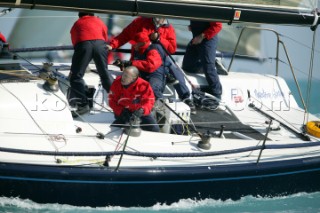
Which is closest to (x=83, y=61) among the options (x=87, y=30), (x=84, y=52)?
(x=84, y=52)

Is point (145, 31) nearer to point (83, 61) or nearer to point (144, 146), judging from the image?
point (83, 61)

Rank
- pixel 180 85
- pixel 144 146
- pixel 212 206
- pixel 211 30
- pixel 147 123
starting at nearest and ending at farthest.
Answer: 1. pixel 144 146
2. pixel 212 206
3. pixel 147 123
4. pixel 180 85
5. pixel 211 30

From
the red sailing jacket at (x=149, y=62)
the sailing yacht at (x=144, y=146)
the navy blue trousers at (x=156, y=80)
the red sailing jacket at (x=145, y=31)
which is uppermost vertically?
the red sailing jacket at (x=145, y=31)

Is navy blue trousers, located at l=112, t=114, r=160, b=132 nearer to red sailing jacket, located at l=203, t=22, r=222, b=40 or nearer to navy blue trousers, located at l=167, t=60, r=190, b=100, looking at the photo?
navy blue trousers, located at l=167, t=60, r=190, b=100

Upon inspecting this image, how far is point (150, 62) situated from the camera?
306 inches

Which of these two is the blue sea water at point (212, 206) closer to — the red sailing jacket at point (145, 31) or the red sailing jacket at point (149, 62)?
the red sailing jacket at point (149, 62)

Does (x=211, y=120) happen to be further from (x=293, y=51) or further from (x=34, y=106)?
(x=293, y=51)

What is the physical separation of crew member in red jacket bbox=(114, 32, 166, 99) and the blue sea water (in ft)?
4.30

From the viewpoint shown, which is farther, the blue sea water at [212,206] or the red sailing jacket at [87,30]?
the red sailing jacket at [87,30]

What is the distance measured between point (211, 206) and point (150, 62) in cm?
165

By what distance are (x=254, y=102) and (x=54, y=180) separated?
3087mm

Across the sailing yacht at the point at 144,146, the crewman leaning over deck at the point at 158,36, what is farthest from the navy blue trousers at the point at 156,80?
the crewman leaning over deck at the point at 158,36

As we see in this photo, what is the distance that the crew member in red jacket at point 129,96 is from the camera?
7055 millimetres

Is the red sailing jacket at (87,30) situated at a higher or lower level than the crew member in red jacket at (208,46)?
higher
